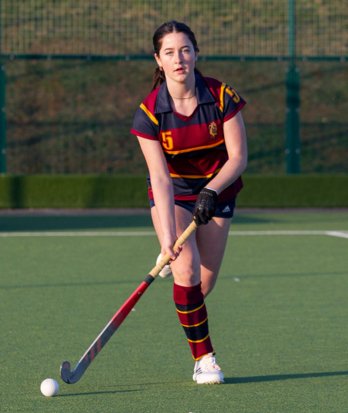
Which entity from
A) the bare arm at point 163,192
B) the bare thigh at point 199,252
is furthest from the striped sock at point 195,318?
the bare arm at point 163,192

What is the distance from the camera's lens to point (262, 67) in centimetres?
1906

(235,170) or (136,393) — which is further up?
(235,170)

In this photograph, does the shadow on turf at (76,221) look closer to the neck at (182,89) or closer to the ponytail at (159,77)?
the ponytail at (159,77)

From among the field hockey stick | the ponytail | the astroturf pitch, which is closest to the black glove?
the field hockey stick

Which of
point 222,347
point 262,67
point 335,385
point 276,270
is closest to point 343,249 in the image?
point 276,270

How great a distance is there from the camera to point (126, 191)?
16.6 m

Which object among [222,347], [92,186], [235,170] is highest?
[235,170]

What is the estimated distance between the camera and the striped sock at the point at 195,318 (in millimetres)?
5738

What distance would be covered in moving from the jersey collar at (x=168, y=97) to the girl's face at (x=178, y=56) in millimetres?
116

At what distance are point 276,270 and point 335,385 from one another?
452cm

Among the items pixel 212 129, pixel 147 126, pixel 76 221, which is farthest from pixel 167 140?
pixel 76 221

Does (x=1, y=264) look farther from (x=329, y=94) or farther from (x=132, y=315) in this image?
(x=329, y=94)

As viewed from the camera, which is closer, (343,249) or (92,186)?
(343,249)

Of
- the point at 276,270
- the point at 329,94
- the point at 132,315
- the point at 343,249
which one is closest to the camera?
the point at 132,315
